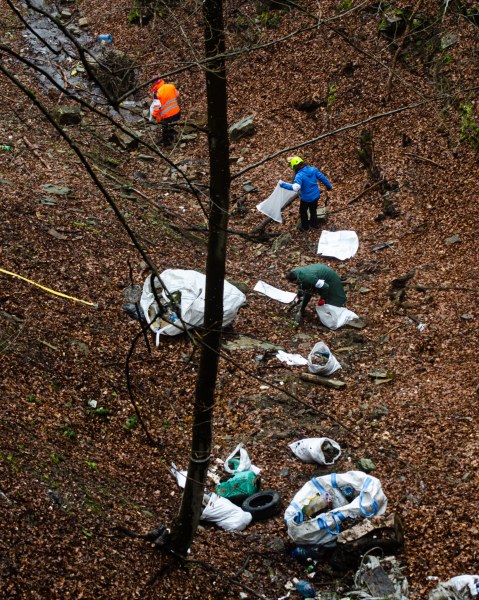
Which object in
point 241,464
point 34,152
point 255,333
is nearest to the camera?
point 241,464

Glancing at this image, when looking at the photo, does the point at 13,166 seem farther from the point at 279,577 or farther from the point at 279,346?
the point at 279,577

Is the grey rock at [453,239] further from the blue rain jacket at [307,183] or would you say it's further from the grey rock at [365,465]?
the grey rock at [365,465]

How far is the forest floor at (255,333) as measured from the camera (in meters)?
5.00

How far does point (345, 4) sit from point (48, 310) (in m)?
10.1

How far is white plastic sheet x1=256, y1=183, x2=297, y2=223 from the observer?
1110cm

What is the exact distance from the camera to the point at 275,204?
36.6ft

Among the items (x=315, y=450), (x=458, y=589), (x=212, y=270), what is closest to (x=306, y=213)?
(x=315, y=450)

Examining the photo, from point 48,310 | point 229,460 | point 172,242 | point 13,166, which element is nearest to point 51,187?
point 13,166

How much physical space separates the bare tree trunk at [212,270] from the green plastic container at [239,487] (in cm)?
132

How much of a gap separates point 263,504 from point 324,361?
7.72 feet

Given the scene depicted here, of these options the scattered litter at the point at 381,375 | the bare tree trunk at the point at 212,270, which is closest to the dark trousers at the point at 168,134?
the scattered litter at the point at 381,375

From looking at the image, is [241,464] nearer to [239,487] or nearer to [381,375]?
[239,487]

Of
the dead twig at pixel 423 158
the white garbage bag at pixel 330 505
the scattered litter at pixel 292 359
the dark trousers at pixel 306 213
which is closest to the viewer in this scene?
the white garbage bag at pixel 330 505

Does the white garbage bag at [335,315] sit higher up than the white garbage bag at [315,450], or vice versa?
the white garbage bag at [315,450]
